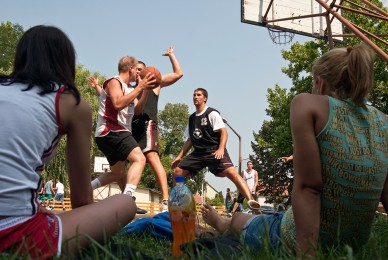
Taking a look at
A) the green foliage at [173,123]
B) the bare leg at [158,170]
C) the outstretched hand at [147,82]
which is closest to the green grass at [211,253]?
the outstretched hand at [147,82]

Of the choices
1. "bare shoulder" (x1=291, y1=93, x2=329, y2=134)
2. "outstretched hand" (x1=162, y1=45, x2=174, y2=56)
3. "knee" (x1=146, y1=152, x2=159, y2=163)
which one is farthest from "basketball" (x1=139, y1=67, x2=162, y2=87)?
"bare shoulder" (x1=291, y1=93, x2=329, y2=134)

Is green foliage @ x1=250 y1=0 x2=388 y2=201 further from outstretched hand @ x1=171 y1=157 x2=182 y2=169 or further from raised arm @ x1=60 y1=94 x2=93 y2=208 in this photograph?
raised arm @ x1=60 y1=94 x2=93 y2=208

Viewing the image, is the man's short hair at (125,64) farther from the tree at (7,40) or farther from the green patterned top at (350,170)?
the tree at (7,40)

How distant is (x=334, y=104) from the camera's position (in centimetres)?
282

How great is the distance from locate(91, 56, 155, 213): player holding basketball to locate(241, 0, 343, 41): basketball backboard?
23.7ft

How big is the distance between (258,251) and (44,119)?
43.6 inches

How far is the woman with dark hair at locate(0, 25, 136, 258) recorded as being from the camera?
7.70 feet

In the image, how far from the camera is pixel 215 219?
14.1 ft

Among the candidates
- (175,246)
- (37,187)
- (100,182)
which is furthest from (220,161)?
(37,187)

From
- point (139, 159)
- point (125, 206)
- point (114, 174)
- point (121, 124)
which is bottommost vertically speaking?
point (114, 174)

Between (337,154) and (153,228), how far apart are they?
89.6 inches

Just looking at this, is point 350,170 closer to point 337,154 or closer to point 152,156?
point 337,154

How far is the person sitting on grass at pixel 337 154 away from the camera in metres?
2.76

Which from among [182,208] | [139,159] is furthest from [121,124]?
[182,208]
